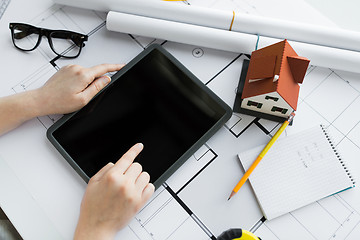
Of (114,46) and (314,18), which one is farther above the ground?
(114,46)

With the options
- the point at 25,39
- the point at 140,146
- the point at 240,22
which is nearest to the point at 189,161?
the point at 140,146

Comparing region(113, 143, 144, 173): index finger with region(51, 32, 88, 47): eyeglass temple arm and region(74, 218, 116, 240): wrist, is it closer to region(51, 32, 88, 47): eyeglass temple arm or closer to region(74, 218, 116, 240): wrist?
region(74, 218, 116, 240): wrist

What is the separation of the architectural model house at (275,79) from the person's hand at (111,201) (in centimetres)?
29

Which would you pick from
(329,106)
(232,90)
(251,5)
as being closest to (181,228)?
(232,90)

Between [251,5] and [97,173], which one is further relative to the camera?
[251,5]

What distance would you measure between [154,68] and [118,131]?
16 centimetres

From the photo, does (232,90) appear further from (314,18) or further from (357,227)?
(357,227)

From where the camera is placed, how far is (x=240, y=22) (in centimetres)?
83

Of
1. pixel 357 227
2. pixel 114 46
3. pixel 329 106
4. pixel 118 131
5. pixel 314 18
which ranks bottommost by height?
pixel 357 227

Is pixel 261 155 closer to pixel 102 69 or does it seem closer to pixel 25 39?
pixel 102 69

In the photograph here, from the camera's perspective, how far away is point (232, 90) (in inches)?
32.3

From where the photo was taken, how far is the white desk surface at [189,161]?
73 centimetres

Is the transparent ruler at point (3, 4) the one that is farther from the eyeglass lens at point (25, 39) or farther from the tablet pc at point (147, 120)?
the tablet pc at point (147, 120)

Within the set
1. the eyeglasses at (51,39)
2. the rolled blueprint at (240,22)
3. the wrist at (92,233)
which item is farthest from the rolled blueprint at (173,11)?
the wrist at (92,233)
